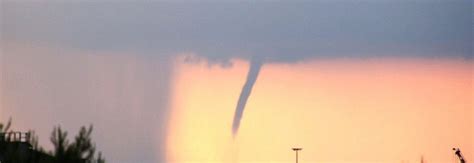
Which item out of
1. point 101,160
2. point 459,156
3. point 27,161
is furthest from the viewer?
point 459,156

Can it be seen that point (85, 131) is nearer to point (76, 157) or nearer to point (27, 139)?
point (76, 157)

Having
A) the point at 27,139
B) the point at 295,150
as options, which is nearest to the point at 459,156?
the point at 295,150

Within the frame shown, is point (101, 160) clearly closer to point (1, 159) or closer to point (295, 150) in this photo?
point (1, 159)

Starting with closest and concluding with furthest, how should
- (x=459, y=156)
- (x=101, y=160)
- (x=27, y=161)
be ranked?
(x=27, y=161) → (x=101, y=160) → (x=459, y=156)

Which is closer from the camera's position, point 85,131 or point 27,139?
point 85,131

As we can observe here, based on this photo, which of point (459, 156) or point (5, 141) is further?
point (459, 156)

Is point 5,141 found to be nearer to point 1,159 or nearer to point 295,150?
point 1,159

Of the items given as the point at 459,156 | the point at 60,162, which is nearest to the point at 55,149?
the point at 60,162
